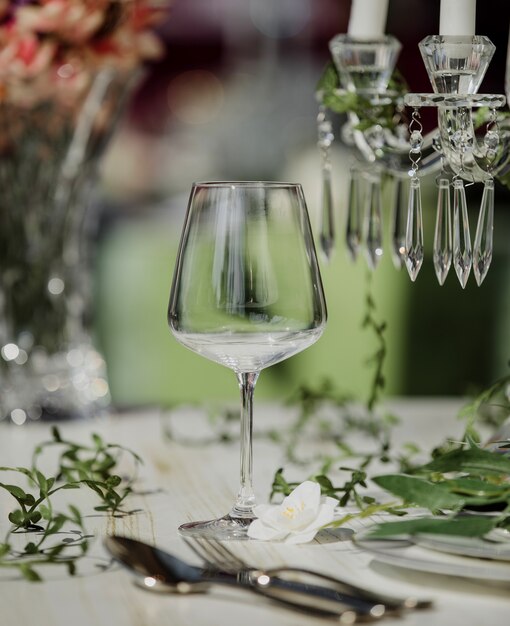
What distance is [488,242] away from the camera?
2.83 feet

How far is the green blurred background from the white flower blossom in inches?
42.8

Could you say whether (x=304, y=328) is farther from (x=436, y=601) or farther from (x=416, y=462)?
(x=416, y=462)

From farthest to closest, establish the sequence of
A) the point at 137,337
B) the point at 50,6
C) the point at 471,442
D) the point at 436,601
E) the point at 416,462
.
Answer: the point at 137,337
the point at 50,6
the point at 416,462
the point at 471,442
the point at 436,601

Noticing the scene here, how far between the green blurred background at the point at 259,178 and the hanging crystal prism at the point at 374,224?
84cm

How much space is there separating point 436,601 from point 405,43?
603cm

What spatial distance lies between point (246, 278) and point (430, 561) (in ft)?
0.75

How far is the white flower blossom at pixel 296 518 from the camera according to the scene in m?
0.78

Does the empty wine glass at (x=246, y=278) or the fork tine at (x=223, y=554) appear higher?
the empty wine glass at (x=246, y=278)

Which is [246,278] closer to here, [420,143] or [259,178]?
[420,143]

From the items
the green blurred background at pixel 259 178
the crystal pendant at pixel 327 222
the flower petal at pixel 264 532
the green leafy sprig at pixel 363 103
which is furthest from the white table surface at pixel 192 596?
the green blurred background at pixel 259 178

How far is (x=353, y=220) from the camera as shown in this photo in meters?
1.04

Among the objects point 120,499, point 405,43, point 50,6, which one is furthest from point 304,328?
point 405,43

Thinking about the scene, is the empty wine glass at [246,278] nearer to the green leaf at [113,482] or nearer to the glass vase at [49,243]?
the green leaf at [113,482]

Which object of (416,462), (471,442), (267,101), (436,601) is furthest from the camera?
(267,101)
